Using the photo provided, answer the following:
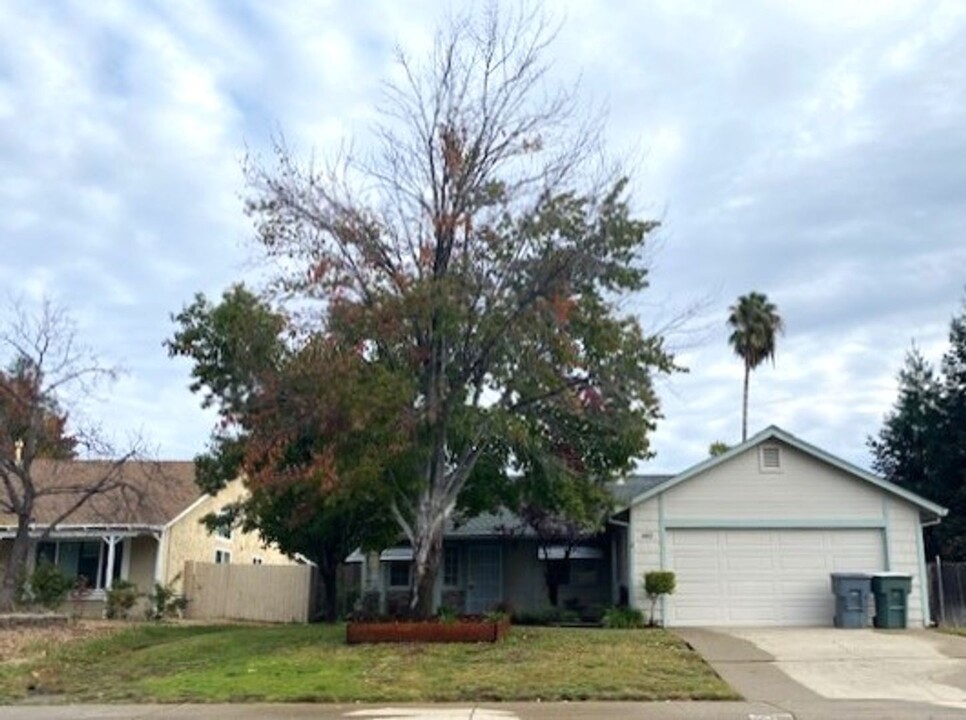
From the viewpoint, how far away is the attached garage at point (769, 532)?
2412 cm

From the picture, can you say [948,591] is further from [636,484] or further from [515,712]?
[515,712]

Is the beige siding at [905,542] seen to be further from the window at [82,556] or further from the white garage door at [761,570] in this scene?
the window at [82,556]

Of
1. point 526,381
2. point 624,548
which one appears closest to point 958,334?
point 624,548

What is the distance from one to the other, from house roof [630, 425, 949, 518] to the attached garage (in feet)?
0.10

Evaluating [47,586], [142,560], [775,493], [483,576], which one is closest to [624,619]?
[775,493]

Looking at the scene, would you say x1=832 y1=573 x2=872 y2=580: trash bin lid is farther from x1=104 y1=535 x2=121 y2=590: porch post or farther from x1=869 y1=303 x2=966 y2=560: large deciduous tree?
x1=104 y1=535 x2=121 y2=590: porch post

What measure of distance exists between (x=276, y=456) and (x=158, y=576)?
14.6 meters

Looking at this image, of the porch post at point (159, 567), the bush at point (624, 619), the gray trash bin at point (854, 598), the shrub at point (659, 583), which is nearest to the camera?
the gray trash bin at point (854, 598)

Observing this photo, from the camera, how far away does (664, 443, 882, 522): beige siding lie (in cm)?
2455

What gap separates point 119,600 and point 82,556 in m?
3.89

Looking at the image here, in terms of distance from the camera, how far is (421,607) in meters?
20.0

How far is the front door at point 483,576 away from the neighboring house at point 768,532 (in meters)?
5.82

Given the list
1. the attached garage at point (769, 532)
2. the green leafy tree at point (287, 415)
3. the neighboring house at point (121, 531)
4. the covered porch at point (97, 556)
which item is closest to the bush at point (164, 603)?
the neighboring house at point (121, 531)

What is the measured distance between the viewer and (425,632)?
60.8 feet
